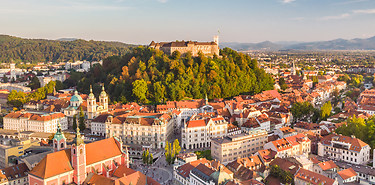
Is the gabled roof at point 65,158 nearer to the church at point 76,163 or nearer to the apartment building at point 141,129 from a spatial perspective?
the church at point 76,163

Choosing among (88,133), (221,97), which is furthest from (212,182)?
(221,97)

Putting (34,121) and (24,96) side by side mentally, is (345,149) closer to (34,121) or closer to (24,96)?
(34,121)

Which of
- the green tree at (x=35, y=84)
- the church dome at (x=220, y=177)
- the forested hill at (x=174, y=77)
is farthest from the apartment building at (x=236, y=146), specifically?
the green tree at (x=35, y=84)

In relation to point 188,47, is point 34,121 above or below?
below

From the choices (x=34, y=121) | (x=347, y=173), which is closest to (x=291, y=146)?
(x=347, y=173)

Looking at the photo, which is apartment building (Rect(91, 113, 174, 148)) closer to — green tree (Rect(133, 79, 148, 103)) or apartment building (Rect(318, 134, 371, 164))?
green tree (Rect(133, 79, 148, 103))

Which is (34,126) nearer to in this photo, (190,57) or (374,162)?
(190,57)
